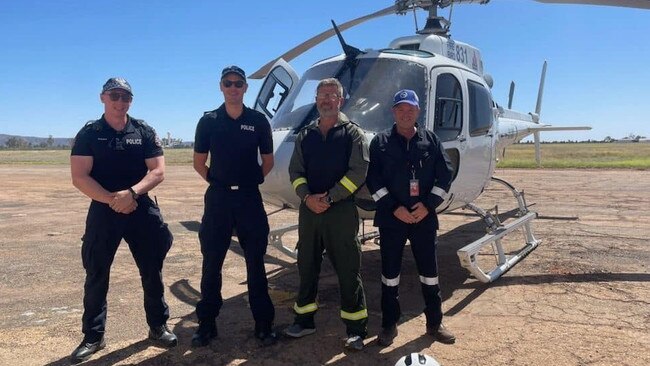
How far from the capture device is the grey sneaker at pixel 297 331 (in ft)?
13.6

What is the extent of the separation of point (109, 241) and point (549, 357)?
3.56 meters

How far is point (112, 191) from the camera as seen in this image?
3814 millimetres

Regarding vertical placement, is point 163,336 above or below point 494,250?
below

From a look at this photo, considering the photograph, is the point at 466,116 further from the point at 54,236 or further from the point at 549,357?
the point at 54,236

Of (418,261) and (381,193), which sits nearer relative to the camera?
(381,193)

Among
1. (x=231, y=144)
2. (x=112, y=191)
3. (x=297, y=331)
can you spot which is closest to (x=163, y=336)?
(x=297, y=331)

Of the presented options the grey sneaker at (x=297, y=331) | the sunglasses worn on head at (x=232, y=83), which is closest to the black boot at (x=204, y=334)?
→ the grey sneaker at (x=297, y=331)

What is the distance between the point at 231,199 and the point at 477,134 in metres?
3.40

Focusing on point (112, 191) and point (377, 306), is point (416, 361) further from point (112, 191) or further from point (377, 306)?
point (112, 191)

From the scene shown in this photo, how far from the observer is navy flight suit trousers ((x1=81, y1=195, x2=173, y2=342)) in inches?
149

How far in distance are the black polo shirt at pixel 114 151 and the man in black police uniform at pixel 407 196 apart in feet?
6.24

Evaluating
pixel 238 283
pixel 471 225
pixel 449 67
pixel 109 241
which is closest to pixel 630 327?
pixel 449 67

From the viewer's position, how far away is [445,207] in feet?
18.5

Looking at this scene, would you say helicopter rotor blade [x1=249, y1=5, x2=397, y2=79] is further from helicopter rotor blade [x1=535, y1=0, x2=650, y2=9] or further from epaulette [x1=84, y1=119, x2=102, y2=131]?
epaulette [x1=84, y1=119, x2=102, y2=131]
